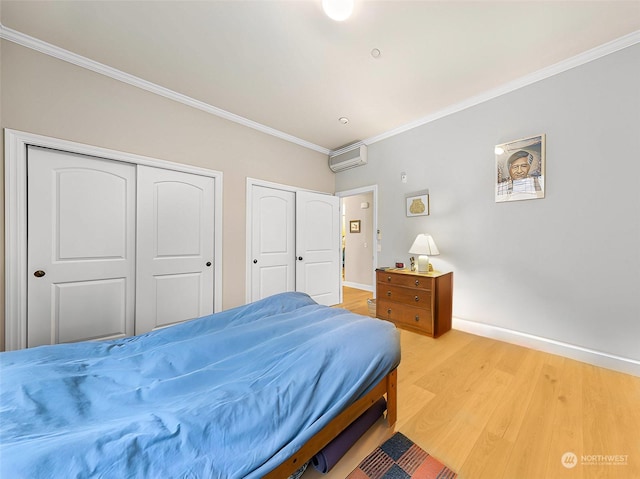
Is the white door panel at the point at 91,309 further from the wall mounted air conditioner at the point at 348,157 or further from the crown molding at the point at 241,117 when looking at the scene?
the wall mounted air conditioner at the point at 348,157

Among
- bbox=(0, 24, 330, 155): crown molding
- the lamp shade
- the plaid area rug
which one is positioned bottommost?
the plaid area rug

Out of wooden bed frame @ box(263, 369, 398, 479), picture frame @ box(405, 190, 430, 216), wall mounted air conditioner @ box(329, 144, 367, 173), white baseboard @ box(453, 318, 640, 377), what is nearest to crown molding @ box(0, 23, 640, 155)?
wall mounted air conditioner @ box(329, 144, 367, 173)

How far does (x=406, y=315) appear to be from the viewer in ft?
9.46

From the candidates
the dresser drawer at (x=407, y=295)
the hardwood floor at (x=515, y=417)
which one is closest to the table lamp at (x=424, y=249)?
the dresser drawer at (x=407, y=295)

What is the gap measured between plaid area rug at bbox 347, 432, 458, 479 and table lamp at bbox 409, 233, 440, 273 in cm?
194

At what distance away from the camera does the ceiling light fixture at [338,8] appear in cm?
153

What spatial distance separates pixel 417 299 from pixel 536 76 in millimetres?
2510

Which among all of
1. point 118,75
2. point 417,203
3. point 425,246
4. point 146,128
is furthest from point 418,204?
point 118,75

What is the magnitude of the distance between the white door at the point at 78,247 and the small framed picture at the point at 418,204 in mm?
3264

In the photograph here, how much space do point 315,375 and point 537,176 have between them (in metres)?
2.79

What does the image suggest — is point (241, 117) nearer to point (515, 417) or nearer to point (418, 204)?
point (418, 204)

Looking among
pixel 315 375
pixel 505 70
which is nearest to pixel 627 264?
pixel 505 70

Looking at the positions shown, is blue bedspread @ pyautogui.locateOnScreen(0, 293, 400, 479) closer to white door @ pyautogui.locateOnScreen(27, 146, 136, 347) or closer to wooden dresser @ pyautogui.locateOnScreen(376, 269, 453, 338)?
white door @ pyautogui.locateOnScreen(27, 146, 136, 347)

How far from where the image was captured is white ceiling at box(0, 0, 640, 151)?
166 centimetres
